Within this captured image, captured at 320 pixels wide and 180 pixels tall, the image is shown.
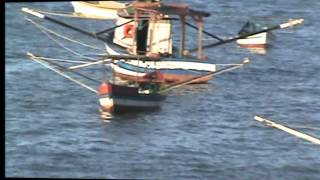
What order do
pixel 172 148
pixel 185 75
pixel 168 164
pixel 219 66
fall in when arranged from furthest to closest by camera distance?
pixel 219 66 → pixel 185 75 → pixel 172 148 → pixel 168 164

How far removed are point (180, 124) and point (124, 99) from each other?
738 millimetres

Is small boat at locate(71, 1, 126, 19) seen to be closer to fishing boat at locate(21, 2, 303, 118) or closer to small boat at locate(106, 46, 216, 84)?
fishing boat at locate(21, 2, 303, 118)

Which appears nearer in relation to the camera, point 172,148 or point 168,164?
point 168,164

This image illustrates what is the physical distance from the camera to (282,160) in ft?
22.4

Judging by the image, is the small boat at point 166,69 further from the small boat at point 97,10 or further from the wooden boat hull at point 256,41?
the small boat at point 97,10

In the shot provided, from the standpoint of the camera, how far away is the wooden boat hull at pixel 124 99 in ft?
25.6

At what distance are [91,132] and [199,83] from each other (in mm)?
2563

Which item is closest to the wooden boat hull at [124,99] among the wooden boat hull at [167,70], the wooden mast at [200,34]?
the wooden boat hull at [167,70]

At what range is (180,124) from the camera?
8336mm

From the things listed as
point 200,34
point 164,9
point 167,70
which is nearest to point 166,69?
point 167,70

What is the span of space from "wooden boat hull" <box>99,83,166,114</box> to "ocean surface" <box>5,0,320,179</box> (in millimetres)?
120

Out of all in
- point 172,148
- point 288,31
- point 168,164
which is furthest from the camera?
point 288,31

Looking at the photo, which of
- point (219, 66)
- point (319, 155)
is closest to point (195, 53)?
point (219, 66)

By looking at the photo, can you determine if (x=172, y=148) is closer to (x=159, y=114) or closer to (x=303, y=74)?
(x=159, y=114)
